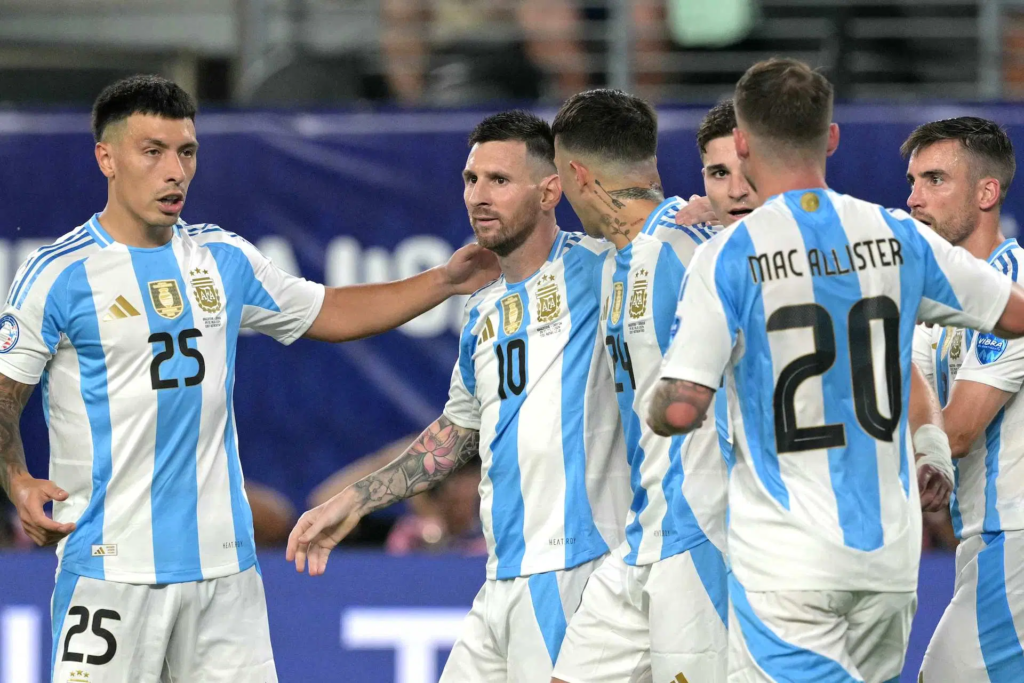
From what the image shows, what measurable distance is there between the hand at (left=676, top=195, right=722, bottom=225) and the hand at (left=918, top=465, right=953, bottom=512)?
1044mm

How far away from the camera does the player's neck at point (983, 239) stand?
16.1 feet

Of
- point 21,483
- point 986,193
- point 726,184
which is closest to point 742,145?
point 726,184

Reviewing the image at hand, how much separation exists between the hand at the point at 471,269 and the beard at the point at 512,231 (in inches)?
14.1

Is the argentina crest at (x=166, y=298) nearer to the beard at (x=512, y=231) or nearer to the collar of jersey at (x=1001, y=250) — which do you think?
the beard at (x=512, y=231)

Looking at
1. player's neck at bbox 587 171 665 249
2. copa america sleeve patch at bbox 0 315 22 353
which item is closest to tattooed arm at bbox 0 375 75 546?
copa america sleeve patch at bbox 0 315 22 353

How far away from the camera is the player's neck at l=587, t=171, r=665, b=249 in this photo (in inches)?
185

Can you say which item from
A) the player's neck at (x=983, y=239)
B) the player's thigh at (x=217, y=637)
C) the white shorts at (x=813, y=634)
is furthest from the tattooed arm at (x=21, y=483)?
the player's neck at (x=983, y=239)

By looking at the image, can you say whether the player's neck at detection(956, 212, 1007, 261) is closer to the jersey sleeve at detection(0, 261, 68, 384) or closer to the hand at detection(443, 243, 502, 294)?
the hand at detection(443, 243, 502, 294)

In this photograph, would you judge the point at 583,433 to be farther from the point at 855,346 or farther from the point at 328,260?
the point at 328,260

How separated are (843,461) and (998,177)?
1655 millimetres

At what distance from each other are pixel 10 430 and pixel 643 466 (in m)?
2.10

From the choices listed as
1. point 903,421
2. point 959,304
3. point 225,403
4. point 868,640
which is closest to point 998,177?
point 959,304

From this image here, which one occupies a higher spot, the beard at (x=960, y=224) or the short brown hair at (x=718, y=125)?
the short brown hair at (x=718, y=125)

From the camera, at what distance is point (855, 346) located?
3773 mm
